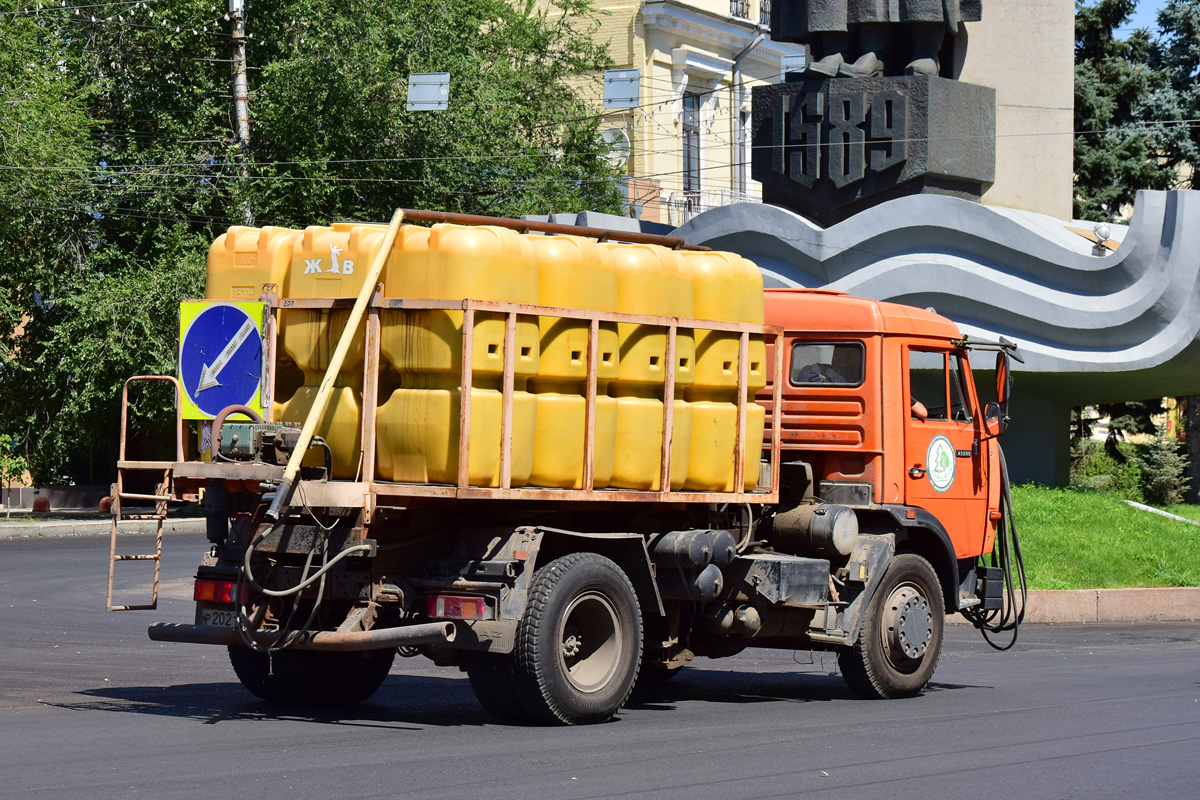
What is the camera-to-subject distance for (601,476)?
9672 millimetres

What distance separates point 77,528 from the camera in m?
29.4

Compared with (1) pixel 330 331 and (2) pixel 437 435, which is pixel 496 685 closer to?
(2) pixel 437 435

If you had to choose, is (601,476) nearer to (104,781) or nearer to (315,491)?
(315,491)

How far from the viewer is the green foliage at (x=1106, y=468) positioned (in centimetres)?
4459

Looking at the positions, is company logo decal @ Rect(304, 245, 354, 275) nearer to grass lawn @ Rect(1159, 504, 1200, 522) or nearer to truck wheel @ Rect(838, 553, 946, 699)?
truck wheel @ Rect(838, 553, 946, 699)

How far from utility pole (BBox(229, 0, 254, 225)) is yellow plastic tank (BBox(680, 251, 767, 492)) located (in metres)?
23.8

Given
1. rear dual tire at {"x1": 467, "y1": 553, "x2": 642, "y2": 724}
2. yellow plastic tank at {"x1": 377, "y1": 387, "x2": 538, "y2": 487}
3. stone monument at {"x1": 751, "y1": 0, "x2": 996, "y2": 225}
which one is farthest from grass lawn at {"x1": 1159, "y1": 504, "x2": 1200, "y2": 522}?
yellow plastic tank at {"x1": 377, "y1": 387, "x2": 538, "y2": 487}

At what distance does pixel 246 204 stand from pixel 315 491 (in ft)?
81.9

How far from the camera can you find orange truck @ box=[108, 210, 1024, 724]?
898 centimetres

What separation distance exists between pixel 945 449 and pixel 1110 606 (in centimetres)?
711

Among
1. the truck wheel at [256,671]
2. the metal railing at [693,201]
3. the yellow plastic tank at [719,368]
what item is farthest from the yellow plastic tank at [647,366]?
the metal railing at [693,201]

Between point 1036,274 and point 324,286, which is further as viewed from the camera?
point 1036,274

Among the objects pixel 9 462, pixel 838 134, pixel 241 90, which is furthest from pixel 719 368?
pixel 241 90

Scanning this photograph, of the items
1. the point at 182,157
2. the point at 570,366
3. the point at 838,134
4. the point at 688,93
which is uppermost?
the point at 688,93
